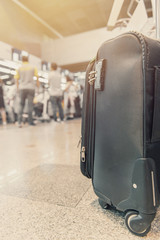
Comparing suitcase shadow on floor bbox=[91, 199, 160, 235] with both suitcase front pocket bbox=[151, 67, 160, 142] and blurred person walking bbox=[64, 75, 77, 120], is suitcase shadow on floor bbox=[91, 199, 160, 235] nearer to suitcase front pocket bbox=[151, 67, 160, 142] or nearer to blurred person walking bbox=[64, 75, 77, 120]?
suitcase front pocket bbox=[151, 67, 160, 142]

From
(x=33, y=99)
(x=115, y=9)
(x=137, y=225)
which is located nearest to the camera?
(x=137, y=225)

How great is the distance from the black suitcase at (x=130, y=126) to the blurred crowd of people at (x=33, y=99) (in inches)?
130

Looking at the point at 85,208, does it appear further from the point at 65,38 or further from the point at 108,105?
the point at 65,38

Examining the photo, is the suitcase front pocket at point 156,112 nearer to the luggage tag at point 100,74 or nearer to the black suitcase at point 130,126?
the black suitcase at point 130,126

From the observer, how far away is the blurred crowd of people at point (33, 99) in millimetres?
3619

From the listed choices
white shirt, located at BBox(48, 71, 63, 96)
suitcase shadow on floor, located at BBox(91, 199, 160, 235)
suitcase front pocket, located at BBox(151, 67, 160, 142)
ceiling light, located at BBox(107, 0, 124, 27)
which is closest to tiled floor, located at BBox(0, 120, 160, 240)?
suitcase shadow on floor, located at BBox(91, 199, 160, 235)

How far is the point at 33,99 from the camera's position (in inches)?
150

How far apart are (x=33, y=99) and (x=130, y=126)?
3550mm

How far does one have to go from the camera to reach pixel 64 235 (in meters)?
0.45

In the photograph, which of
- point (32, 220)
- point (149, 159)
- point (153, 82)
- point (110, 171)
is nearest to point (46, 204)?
point (32, 220)

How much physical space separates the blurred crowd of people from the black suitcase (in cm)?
A: 330

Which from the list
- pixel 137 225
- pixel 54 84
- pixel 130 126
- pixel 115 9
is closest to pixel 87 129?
pixel 130 126

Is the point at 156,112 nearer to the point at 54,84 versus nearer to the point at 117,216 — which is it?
the point at 117,216

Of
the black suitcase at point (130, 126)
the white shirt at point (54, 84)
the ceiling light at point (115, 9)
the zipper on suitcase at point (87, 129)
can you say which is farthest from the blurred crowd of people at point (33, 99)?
the black suitcase at point (130, 126)
